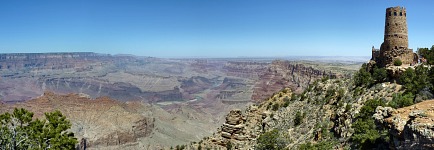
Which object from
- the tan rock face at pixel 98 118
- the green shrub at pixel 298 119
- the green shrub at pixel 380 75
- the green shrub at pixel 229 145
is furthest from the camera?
the tan rock face at pixel 98 118

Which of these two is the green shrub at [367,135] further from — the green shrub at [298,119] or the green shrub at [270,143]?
the green shrub at [298,119]

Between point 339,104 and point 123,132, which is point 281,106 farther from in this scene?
point 123,132

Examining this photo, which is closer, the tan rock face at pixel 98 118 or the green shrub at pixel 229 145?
the green shrub at pixel 229 145

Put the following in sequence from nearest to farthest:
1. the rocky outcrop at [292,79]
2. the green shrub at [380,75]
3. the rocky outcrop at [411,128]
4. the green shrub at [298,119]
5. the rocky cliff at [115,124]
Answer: the rocky outcrop at [411,128], the green shrub at [380,75], the green shrub at [298,119], the rocky cliff at [115,124], the rocky outcrop at [292,79]

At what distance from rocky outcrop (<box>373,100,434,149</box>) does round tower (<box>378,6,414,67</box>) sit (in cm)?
1573

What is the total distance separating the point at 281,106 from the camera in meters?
38.2

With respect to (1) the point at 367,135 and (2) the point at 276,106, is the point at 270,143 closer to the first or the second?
(1) the point at 367,135

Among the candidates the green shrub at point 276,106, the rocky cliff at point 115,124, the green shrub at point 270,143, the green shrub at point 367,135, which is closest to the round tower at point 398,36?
the green shrub at point 276,106

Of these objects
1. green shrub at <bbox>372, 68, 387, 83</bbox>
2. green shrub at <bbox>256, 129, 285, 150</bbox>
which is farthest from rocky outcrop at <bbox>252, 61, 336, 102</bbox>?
Answer: green shrub at <bbox>256, 129, 285, 150</bbox>

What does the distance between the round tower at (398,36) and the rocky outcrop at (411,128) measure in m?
15.7

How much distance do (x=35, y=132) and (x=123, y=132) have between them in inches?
3710

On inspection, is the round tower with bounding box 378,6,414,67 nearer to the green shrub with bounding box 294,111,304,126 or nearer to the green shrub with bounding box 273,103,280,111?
the green shrub with bounding box 294,111,304,126

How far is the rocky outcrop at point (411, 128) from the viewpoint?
494 inches

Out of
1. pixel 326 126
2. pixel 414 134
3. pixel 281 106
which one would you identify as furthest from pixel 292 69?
pixel 414 134
